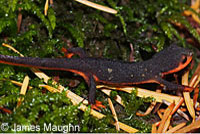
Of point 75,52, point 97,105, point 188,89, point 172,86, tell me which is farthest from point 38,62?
point 188,89

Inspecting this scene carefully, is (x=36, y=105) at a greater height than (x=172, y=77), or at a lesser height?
lesser

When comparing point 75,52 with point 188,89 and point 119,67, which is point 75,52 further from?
point 188,89

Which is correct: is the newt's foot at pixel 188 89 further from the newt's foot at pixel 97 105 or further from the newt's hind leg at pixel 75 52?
the newt's hind leg at pixel 75 52

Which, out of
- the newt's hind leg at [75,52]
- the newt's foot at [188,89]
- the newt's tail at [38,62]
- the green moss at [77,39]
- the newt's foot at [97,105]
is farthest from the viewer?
the newt's hind leg at [75,52]

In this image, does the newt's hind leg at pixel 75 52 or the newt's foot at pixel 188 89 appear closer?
the newt's foot at pixel 188 89

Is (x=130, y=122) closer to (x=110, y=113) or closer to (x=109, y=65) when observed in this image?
(x=110, y=113)

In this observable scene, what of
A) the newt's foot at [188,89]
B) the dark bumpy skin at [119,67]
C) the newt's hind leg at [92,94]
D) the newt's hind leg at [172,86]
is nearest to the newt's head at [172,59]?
the dark bumpy skin at [119,67]

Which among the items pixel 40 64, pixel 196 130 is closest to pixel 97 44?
pixel 40 64
